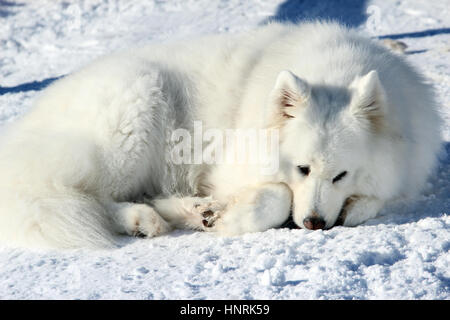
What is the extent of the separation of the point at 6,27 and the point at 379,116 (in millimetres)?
9210

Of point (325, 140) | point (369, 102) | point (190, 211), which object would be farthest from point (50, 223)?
point (369, 102)

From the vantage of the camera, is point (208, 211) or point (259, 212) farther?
point (208, 211)

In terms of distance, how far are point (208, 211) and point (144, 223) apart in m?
0.44

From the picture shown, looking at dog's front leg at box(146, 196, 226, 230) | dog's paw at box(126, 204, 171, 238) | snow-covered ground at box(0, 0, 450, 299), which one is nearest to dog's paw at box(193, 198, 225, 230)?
dog's front leg at box(146, 196, 226, 230)

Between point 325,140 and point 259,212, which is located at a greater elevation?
point 325,140

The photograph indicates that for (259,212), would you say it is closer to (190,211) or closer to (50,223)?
(190,211)

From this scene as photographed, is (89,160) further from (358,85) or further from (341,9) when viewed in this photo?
(341,9)

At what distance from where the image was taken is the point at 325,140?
3361 millimetres

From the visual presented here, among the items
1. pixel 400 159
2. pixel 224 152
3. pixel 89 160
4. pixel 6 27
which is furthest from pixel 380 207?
pixel 6 27

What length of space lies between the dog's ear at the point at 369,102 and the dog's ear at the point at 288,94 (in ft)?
0.99

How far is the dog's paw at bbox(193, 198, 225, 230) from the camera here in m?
3.70

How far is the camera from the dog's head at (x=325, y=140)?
3363mm
